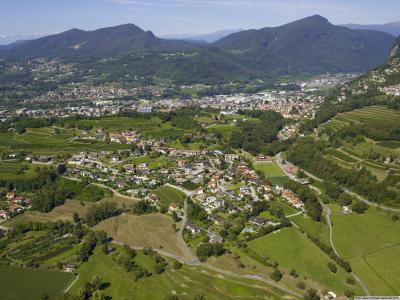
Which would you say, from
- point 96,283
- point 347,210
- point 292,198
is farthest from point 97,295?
point 347,210

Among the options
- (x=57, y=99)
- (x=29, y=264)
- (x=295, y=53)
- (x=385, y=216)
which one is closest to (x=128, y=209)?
(x=29, y=264)

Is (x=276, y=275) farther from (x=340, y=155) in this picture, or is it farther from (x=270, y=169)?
(x=340, y=155)

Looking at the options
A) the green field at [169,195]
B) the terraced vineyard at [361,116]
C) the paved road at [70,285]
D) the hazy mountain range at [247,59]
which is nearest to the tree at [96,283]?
the paved road at [70,285]

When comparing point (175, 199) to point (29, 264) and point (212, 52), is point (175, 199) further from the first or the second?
point (212, 52)

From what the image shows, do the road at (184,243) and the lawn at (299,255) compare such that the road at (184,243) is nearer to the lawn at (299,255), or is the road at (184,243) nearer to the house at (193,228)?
the house at (193,228)

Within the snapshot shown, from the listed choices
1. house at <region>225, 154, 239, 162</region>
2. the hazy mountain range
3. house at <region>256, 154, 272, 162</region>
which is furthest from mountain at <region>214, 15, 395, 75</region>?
house at <region>225, 154, 239, 162</region>
